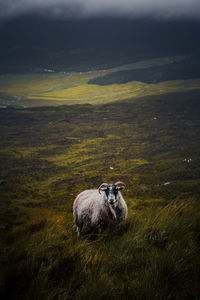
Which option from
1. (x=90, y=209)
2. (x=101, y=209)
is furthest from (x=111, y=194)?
(x=90, y=209)

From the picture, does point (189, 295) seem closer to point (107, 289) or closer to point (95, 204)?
point (107, 289)

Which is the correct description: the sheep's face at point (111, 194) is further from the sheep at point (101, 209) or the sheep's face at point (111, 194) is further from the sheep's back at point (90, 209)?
the sheep's back at point (90, 209)

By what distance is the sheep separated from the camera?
773cm

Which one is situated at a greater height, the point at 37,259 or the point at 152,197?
the point at 37,259

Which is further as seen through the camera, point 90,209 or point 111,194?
point 90,209

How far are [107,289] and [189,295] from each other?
1175 millimetres

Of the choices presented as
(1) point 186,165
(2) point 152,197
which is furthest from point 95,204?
(1) point 186,165

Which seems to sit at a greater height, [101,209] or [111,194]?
[111,194]

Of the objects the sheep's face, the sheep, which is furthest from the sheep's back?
the sheep's face

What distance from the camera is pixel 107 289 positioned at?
3.09 metres

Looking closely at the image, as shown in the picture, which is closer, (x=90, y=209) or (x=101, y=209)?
(x=101, y=209)

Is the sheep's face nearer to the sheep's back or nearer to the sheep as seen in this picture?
the sheep

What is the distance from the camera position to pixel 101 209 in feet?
26.1

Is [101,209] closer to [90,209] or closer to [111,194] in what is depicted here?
[90,209]
